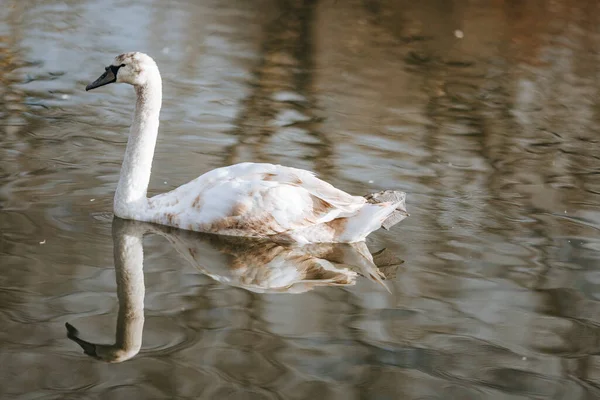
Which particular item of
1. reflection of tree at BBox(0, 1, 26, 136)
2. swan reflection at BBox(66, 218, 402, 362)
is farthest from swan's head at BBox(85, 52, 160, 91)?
reflection of tree at BBox(0, 1, 26, 136)

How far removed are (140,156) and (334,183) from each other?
5.37 ft

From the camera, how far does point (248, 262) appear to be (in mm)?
6273

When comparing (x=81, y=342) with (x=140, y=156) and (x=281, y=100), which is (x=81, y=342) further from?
(x=281, y=100)

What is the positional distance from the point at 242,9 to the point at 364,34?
101 inches

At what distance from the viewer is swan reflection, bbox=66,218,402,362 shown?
584cm

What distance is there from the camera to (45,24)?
14453mm

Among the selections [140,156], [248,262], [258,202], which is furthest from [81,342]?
[140,156]

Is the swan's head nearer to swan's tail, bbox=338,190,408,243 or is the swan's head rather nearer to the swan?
the swan

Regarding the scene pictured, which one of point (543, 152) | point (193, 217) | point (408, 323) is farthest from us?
point (543, 152)

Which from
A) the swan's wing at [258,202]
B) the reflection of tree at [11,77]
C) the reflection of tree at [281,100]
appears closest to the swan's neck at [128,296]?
the swan's wing at [258,202]

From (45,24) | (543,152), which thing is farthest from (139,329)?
(45,24)

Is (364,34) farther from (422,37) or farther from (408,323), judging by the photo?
(408,323)

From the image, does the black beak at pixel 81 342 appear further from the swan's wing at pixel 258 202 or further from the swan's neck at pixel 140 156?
the swan's neck at pixel 140 156

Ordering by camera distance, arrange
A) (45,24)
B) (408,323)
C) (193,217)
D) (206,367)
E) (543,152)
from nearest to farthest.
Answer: (206,367), (408,323), (193,217), (543,152), (45,24)
